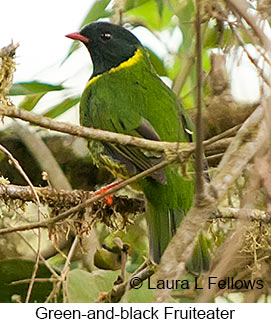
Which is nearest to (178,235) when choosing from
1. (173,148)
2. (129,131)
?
(173,148)

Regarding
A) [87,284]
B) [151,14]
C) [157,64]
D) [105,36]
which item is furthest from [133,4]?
[87,284]

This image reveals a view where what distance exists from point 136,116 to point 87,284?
2.52 feet

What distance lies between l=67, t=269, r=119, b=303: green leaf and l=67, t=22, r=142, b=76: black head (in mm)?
1119

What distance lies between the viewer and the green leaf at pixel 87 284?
2.54 metres

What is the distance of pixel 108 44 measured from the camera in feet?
11.1

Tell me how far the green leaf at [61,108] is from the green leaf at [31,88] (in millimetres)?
123

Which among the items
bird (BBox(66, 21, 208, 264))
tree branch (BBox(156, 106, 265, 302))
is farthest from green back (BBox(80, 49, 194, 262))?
tree branch (BBox(156, 106, 265, 302))

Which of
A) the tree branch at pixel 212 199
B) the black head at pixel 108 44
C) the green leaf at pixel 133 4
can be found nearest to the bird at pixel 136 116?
the black head at pixel 108 44

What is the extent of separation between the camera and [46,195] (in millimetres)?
2633

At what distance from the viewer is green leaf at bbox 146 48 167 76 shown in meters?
3.42

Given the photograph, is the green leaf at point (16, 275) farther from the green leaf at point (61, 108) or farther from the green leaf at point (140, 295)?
the green leaf at point (61, 108)

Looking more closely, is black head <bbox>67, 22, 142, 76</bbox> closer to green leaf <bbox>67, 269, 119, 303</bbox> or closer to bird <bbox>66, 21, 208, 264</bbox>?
bird <bbox>66, 21, 208, 264</bbox>

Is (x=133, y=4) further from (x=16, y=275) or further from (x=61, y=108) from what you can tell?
(x=16, y=275)

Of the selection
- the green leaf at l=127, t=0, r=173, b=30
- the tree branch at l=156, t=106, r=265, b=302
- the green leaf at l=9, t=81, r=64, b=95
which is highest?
the green leaf at l=127, t=0, r=173, b=30
